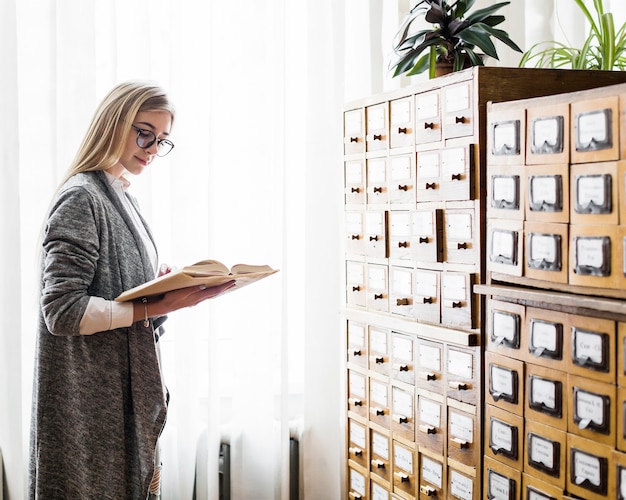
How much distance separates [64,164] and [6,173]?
0.60 feet

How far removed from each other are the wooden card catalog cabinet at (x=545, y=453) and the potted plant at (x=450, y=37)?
103 centimetres

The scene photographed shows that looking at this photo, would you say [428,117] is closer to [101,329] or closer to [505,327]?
[505,327]

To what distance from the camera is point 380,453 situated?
2.22 m

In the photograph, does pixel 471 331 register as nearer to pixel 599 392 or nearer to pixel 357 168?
pixel 599 392

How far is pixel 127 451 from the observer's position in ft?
6.16

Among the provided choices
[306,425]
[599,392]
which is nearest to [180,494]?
[306,425]

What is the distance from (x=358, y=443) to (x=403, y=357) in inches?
16.0

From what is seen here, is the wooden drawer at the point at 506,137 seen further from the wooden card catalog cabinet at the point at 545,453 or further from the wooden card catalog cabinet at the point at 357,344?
the wooden card catalog cabinet at the point at 357,344

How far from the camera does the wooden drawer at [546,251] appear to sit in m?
1.57

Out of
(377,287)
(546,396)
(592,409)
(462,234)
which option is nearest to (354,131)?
(377,287)

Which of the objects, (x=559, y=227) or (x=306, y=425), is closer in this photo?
(x=559, y=227)

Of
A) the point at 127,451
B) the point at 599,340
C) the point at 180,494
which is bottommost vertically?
A: the point at 180,494

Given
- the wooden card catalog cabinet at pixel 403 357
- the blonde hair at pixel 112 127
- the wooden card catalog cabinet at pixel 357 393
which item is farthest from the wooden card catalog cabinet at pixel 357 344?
the blonde hair at pixel 112 127

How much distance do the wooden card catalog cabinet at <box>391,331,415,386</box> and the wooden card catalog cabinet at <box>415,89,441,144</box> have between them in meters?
0.55
